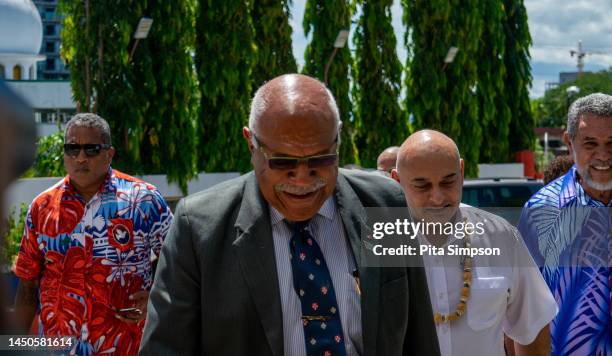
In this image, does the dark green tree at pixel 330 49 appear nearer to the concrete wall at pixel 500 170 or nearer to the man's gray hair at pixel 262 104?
the concrete wall at pixel 500 170

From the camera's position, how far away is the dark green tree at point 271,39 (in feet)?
56.6

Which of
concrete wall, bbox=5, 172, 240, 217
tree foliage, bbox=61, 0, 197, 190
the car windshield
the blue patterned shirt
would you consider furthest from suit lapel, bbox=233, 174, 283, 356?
tree foliage, bbox=61, 0, 197, 190

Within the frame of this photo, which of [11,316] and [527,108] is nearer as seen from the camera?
[11,316]

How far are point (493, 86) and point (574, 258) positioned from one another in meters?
16.6

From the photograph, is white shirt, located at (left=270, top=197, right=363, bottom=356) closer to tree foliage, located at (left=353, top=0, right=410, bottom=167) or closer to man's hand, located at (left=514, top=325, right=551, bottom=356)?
man's hand, located at (left=514, top=325, right=551, bottom=356)

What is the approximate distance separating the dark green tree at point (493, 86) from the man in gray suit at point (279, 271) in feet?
59.8

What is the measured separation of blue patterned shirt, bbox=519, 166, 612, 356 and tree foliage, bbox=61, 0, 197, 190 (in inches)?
408

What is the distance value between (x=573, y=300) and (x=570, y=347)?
226mm

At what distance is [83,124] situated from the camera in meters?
5.21

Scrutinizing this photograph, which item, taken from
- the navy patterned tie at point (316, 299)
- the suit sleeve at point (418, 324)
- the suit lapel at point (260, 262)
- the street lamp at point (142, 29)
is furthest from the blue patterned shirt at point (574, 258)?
the street lamp at point (142, 29)

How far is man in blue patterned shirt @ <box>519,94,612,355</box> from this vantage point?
433 centimetres

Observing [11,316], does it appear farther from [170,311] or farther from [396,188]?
[396,188]

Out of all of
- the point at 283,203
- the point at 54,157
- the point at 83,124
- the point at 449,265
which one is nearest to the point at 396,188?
the point at 283,203

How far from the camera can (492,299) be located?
3.78 metres
